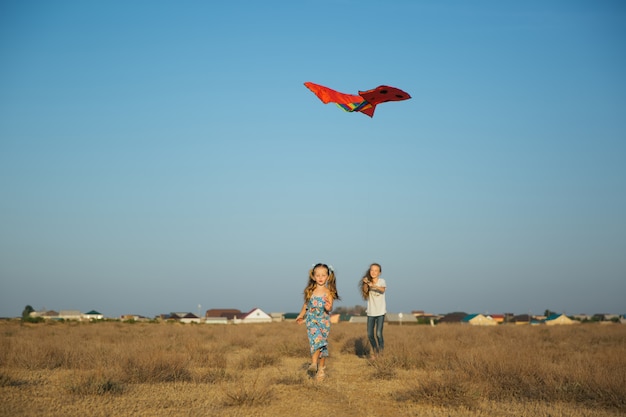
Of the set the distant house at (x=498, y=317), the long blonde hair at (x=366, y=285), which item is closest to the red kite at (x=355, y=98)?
the long blonde hair at (x=366, y=285)

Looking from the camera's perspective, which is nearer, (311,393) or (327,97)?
(311,393)

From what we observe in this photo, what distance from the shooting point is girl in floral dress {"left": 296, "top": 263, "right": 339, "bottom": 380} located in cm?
852

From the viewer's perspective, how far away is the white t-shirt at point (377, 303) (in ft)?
36.0

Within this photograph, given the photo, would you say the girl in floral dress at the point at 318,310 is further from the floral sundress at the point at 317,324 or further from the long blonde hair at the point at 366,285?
the long blonde hair at the point at 366,285

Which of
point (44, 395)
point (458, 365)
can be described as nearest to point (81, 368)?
point (44, 395)

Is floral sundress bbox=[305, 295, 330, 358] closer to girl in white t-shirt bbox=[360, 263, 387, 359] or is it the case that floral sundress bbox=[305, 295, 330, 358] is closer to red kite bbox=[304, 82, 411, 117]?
girl in white t-shirt bbox=[360, 263, 387, 359]

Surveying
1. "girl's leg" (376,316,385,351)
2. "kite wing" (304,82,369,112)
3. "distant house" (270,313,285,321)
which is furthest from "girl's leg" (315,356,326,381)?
"distant house" (270,313,285,321)

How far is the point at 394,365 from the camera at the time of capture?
9.24 m

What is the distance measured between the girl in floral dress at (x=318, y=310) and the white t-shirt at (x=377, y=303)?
2.31 m

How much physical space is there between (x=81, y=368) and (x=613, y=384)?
705 centimetres

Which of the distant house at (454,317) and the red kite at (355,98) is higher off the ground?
the red kite at (355,98)

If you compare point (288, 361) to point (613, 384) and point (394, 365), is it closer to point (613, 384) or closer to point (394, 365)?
point (394, 365)

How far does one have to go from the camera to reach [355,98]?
10977mm

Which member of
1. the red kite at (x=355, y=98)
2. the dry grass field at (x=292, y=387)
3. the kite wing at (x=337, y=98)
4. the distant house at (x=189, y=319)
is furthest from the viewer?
the distant house at (x=189, y=319)
